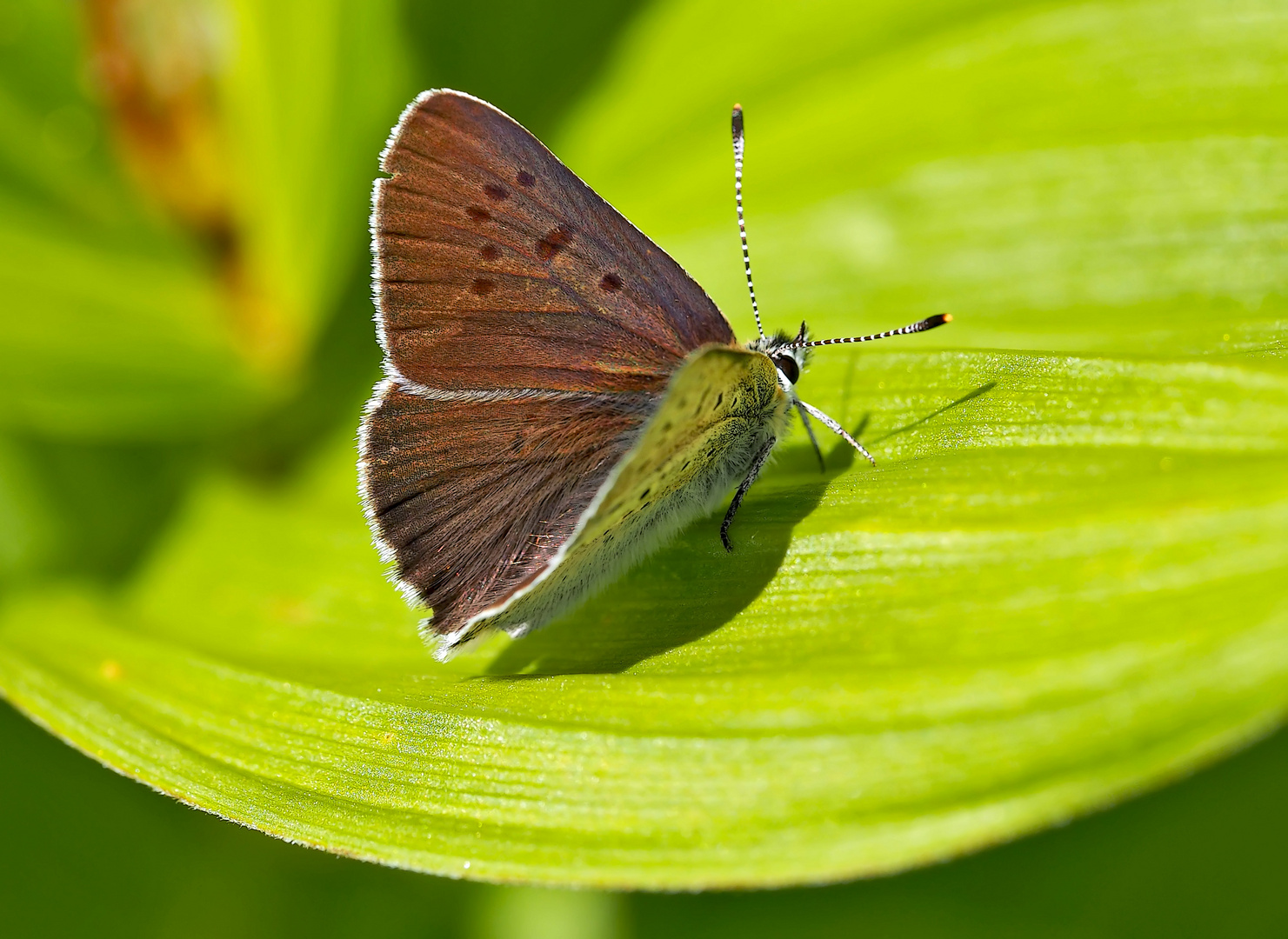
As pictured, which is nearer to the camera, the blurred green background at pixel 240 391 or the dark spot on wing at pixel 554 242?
the dark spot on wing at pixel 554 242

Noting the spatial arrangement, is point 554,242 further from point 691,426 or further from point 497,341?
point 691,426

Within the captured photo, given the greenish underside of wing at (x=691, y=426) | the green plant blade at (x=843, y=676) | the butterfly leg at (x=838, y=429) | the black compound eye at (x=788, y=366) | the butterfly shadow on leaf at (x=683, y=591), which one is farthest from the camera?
the black compound eye at (x=788, y=366)

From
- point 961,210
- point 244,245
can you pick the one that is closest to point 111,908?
point 244,245

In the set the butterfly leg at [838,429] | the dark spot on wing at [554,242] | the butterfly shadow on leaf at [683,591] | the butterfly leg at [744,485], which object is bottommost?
the butterfly shadow on leaf at [683,591]

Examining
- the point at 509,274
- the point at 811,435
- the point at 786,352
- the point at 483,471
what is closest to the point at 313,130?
the point at 509,274

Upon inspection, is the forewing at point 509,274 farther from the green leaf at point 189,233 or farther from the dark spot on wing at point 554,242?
the green leaf at point 189,233

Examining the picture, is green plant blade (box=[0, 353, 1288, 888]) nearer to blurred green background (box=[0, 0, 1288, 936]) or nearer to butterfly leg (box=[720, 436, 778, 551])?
butterfly leg (box=[720, 436, 778, 551])

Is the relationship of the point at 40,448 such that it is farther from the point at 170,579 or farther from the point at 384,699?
the point at 384,699

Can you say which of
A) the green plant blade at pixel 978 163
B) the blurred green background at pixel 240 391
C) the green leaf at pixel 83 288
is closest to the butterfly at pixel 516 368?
the green plant blade at pixel 978 163
